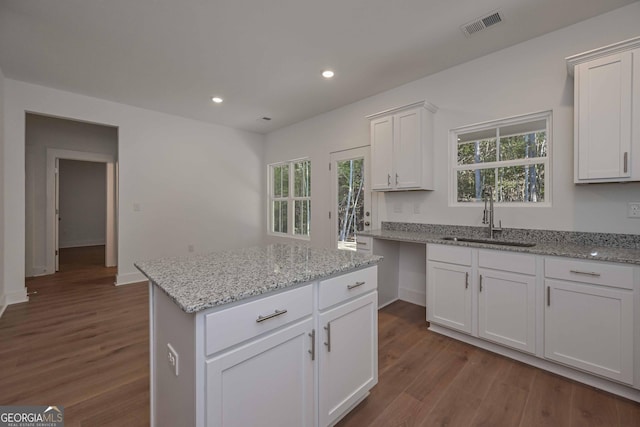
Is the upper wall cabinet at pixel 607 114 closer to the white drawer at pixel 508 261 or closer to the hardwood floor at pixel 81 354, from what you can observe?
the white drawer at pixel 508 261

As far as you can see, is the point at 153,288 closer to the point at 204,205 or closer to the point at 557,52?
the point at 557,52

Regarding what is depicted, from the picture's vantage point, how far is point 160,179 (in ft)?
14.4

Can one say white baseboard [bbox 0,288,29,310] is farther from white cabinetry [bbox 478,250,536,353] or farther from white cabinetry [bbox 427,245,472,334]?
white cabinetry [bbox 478,250,536,353]

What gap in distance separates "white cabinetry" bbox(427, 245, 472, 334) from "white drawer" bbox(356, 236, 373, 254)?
68 cm

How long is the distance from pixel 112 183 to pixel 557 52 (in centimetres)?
663

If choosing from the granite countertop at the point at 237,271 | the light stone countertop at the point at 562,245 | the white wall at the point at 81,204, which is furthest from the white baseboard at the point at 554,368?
the white wall at the point at 81,204

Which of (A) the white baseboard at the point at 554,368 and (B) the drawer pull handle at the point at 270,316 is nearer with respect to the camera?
(B) the drawer pull handle at the point at 270,316

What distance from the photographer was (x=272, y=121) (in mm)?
4809

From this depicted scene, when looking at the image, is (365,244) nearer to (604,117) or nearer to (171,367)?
(604,117)

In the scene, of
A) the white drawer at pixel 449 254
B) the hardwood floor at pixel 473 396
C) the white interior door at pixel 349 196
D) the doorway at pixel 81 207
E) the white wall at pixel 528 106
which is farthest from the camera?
the doorway at pixel 81 207

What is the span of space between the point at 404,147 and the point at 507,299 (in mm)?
1754

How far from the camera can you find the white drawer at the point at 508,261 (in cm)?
198

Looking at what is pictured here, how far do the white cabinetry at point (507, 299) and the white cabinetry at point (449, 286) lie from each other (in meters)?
0.11

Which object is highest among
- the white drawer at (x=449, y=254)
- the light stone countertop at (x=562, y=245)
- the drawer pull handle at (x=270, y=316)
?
the light stone countertop at (x=562, y=245)
